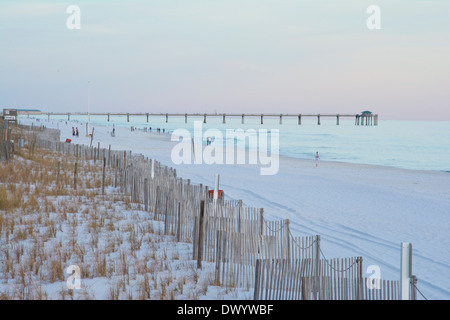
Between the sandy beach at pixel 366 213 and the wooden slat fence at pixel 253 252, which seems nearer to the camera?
the wooden slat fence at pixel 253 252

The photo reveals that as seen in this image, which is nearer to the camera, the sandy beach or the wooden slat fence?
the wooden slat fence

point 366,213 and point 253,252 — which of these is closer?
point 253,252

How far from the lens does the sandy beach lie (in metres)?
9.98

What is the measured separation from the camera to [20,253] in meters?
8.36

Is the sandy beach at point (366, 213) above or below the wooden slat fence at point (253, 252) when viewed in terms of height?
below

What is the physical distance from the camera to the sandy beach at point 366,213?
9.98 meters

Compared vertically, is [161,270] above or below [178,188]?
below

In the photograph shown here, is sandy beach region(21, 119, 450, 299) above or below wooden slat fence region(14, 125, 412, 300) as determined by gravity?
Answer: below

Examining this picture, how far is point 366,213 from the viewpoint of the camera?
49.4 feet

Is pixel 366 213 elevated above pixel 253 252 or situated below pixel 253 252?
below

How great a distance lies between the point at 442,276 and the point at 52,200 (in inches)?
398

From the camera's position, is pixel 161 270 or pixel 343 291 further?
pixel 161 270
